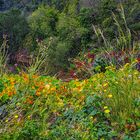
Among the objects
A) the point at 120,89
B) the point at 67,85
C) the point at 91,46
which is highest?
the point at 120,89

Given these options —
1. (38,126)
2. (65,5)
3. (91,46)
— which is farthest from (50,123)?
(65,5)

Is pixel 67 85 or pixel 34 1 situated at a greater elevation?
pixel 67 85

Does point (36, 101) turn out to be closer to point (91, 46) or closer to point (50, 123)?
point (50, 123)

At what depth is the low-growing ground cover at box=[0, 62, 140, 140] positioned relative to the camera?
12.7 ft

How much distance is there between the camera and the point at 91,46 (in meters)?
17.0

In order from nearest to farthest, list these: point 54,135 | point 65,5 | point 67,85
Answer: point 54,135 < point 67,85 < point 65,5

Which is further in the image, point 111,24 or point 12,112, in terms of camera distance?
point 111,24

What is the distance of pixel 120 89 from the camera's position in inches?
169

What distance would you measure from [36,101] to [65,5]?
18284 millimetres

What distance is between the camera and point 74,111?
4348mm

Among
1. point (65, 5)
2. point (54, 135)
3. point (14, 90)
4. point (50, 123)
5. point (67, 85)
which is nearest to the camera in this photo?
point (54, 135)

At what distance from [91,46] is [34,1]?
8574 mm

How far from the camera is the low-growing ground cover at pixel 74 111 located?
387cm

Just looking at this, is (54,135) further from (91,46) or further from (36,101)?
(91,46)
